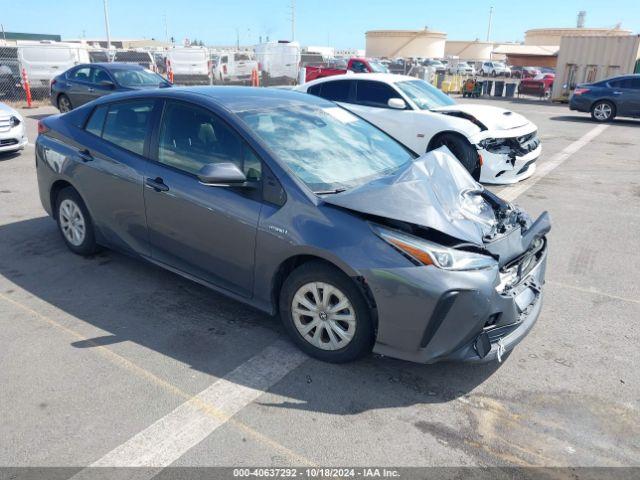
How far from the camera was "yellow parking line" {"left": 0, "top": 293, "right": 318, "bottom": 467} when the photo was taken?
8.92 ft

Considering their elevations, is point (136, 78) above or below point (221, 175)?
above

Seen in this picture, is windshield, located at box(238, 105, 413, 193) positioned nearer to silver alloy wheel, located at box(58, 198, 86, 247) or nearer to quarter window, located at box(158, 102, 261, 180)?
quarter window, located at box(158, 102, 261, 180)

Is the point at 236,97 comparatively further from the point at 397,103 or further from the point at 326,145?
the point at 397,103

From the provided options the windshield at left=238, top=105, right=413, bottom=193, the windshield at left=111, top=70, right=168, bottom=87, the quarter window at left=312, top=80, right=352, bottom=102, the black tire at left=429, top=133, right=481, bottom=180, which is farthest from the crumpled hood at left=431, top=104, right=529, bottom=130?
the windshield at left=111, top=70, right=168, bottom=87

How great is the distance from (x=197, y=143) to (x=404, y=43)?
7901 centimetres

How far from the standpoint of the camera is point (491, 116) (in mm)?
8414

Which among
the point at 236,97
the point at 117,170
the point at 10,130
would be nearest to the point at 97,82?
the point at 10,130

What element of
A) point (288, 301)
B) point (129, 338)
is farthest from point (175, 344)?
point (288, 301)

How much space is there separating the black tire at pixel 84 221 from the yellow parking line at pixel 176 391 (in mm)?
956

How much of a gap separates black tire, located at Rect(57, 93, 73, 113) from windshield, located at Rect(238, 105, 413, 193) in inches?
470

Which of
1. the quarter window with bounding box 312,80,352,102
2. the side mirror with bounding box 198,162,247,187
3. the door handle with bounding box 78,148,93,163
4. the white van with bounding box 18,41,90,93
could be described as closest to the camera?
the side mirror with bounding box 198,162,247,187

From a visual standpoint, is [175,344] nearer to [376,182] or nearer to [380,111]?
[376,182]

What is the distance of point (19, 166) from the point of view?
8977 millimetres

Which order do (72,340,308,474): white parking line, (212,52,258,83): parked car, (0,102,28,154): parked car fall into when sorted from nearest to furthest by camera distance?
(72,340,308,474): white parking line, (0,102,28,154): parked car, (212,52,258,83): parked car
